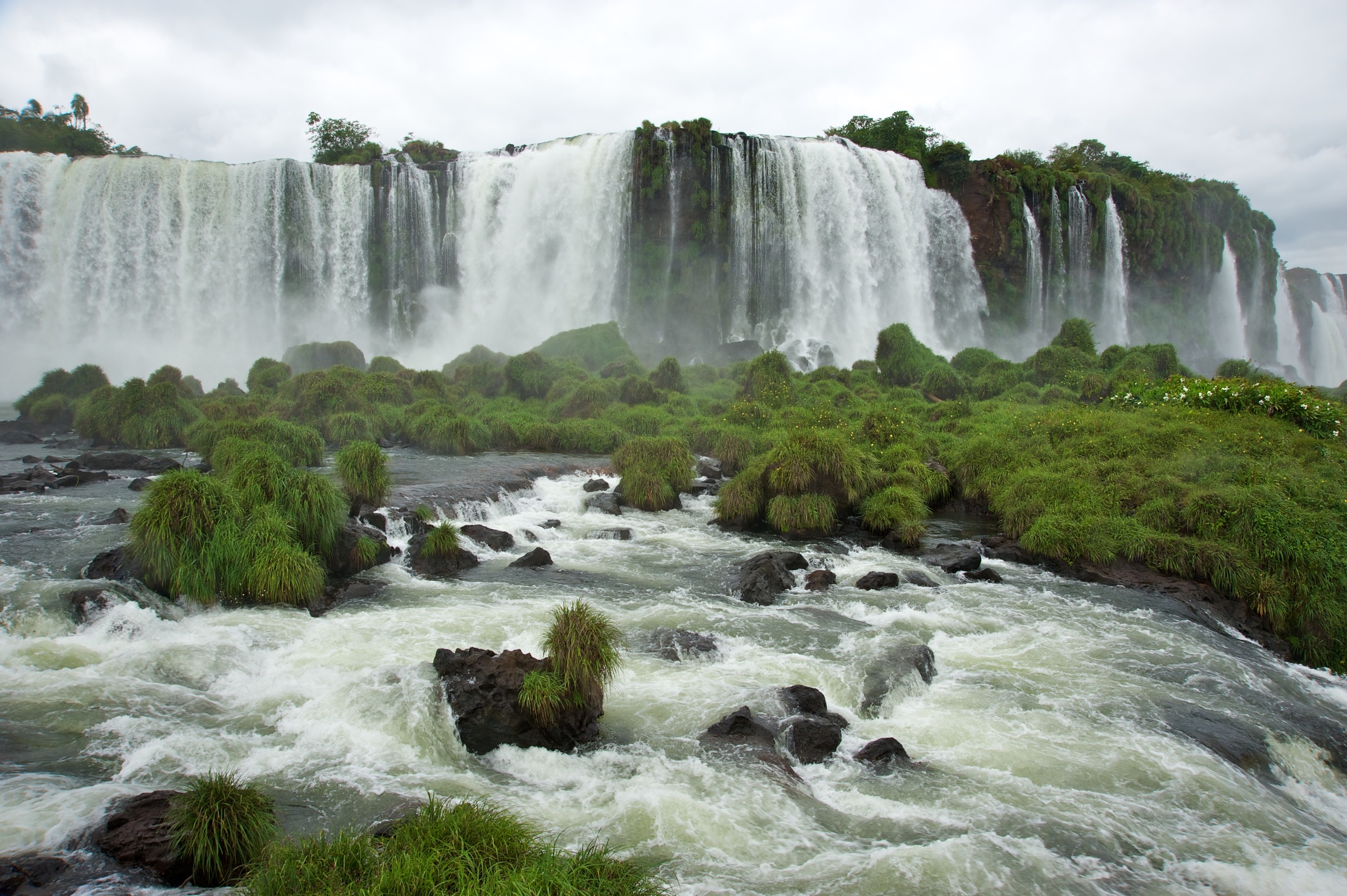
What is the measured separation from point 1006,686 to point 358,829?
6450 millimetres

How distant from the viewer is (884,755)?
658 cm

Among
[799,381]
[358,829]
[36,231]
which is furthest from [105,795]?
[36,231]

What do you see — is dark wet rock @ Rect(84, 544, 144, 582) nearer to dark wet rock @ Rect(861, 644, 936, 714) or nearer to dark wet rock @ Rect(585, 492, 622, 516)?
dark wet rock @ Rect(585, 492, 622, 516)

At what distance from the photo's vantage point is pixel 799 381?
2706 cm

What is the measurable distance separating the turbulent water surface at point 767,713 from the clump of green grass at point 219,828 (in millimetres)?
431

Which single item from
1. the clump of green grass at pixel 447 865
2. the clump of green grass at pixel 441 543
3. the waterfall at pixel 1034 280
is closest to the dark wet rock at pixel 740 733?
the clump of green grass at pixel 447 865

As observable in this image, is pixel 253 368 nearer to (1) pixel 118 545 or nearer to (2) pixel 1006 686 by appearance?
(1) pixel 118 545

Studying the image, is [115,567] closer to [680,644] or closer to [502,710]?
[502,710]

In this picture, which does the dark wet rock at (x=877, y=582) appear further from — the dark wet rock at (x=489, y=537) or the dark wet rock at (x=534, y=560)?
the dark wet rock at (x=489, y=537)

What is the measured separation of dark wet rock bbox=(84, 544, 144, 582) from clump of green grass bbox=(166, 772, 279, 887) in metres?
5.33

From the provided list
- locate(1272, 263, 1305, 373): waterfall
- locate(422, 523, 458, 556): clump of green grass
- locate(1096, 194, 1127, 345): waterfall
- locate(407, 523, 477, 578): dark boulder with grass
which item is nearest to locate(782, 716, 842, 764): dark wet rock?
locate(407, 523, 477, 578): dark boulder with grass

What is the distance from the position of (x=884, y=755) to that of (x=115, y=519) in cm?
1210

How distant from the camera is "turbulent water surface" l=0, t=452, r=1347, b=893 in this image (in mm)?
5422

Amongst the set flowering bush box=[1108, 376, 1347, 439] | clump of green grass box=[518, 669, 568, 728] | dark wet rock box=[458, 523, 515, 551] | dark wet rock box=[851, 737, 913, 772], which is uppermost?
flowering bush box=[1108, 376, 1347, 439]
